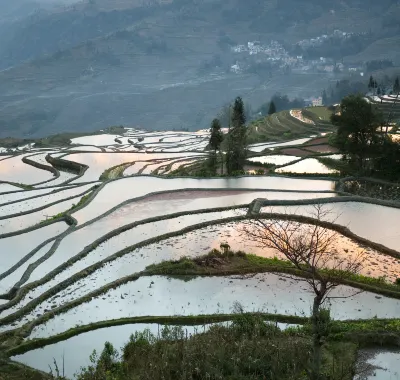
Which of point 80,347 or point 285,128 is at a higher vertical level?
point 285,128

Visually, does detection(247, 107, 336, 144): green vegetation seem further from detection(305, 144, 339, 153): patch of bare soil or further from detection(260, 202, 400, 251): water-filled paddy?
detection(260, 202, 400, 251): water-filled paddy

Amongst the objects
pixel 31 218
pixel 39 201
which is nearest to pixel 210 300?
pixel 31 218

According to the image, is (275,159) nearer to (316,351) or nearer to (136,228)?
(136,228)

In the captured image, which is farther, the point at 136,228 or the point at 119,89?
the point at 119,89

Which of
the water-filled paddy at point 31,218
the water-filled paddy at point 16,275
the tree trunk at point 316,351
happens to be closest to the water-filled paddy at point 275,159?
the water-filled paddy at point 31,218

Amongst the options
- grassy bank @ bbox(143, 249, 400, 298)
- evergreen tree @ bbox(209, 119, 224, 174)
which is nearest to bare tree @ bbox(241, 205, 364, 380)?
grassy bank @ bbox(143, 249, 400, 298)

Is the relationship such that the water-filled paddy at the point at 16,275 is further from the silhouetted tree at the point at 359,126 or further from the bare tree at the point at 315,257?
the silhouetted tree at the point at 359,126
